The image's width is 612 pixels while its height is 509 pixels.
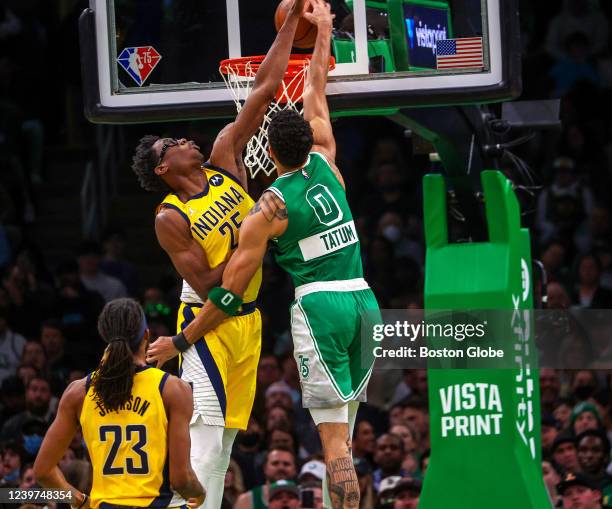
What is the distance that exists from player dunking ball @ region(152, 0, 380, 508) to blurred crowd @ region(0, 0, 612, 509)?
269 centimetres

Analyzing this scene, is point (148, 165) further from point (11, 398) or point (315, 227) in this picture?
point (11, 398)

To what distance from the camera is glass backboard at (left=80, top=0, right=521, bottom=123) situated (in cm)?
808

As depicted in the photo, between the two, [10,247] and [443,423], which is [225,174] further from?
[10,247]

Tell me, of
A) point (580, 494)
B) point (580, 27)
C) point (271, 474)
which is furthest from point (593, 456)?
point (580, 27)

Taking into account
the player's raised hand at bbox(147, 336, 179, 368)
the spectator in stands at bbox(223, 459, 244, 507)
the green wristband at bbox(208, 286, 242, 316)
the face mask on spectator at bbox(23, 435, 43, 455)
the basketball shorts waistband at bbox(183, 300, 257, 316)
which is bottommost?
the spectator in stands at bbox(223, 459, 244, 507)

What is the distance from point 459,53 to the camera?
26.9 ft

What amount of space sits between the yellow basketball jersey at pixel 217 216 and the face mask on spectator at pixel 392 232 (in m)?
6.66

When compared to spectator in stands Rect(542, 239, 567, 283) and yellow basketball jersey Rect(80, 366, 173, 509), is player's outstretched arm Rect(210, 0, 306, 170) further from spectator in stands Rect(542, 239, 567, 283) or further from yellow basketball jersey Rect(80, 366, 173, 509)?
spectator in stands Rect(542, 239, 567, 283)

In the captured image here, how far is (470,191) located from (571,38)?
7.95 meters

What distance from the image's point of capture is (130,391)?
6.33 m

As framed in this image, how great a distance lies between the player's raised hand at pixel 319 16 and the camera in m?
7.94

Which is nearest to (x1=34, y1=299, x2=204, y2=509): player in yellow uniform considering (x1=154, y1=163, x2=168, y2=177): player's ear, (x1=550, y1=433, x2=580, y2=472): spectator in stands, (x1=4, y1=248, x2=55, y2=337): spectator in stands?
(x1=154, y1=163, x2=168, y2=177): player's ear

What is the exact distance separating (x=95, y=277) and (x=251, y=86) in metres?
6.42

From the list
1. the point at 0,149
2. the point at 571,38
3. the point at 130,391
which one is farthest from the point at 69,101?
the point at 130,391
